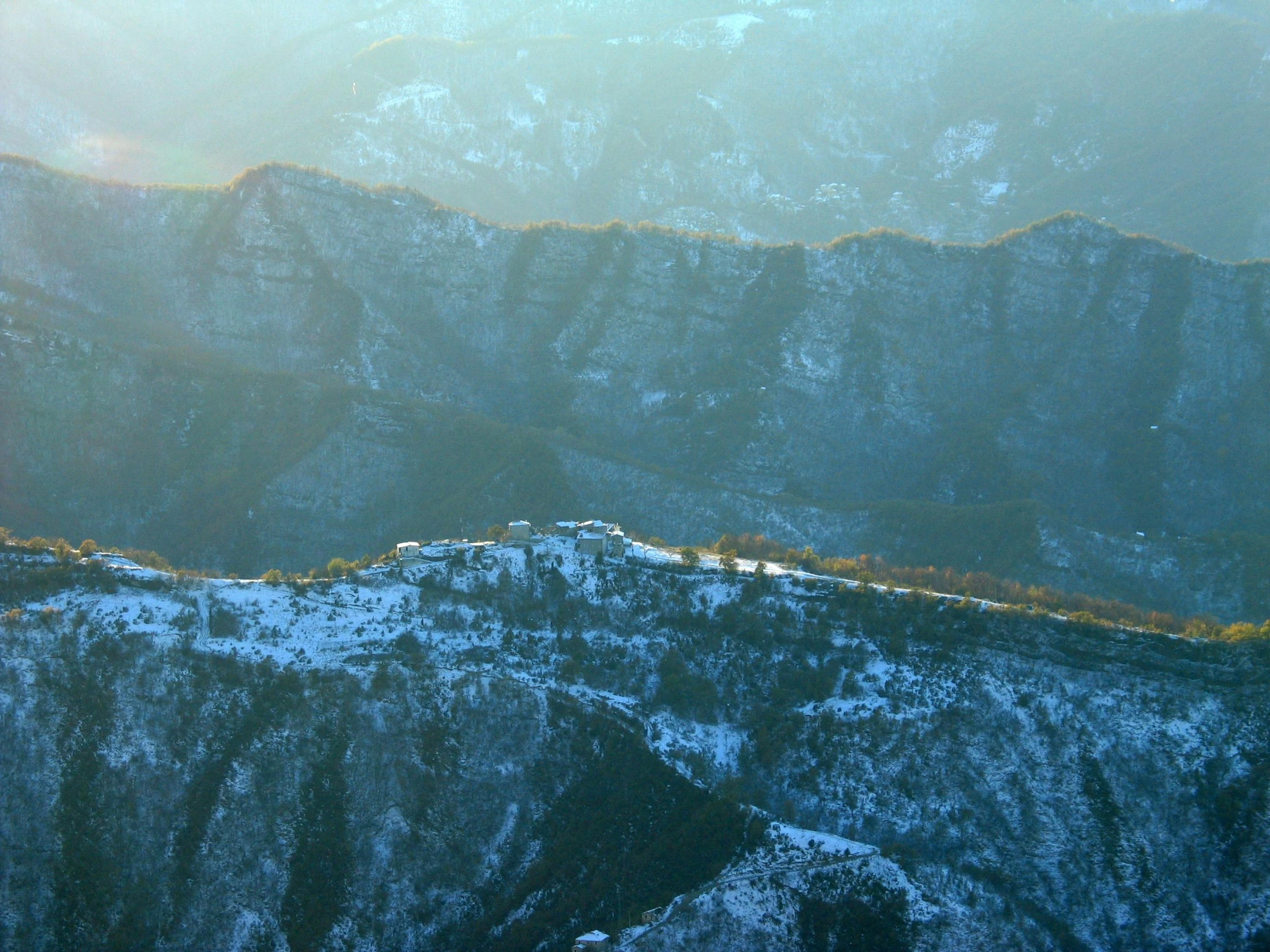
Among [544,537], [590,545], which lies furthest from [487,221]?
[590,545]

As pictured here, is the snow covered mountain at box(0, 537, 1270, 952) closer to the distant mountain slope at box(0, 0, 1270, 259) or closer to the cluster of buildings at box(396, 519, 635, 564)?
the cluster of buildings at box(396, 519, 635, 564)

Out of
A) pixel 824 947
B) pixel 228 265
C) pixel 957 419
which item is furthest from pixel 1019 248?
pixel 824 947

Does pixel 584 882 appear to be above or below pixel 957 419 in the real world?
below

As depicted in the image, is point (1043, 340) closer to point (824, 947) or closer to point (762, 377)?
point (762, 377)

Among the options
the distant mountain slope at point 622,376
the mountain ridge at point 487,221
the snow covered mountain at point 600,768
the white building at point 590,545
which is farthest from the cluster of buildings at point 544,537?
the mountain ridge at point 487,221

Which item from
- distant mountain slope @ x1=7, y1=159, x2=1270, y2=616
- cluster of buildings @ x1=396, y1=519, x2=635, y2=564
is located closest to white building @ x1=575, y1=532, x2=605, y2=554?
cluster of buildings @ x1=396, y1=519, x2=635, y2=564

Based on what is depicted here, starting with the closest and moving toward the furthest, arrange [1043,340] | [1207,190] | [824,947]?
[824,947] → [1043,340] → [1207,190]

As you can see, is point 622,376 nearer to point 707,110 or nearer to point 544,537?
point 544,537
